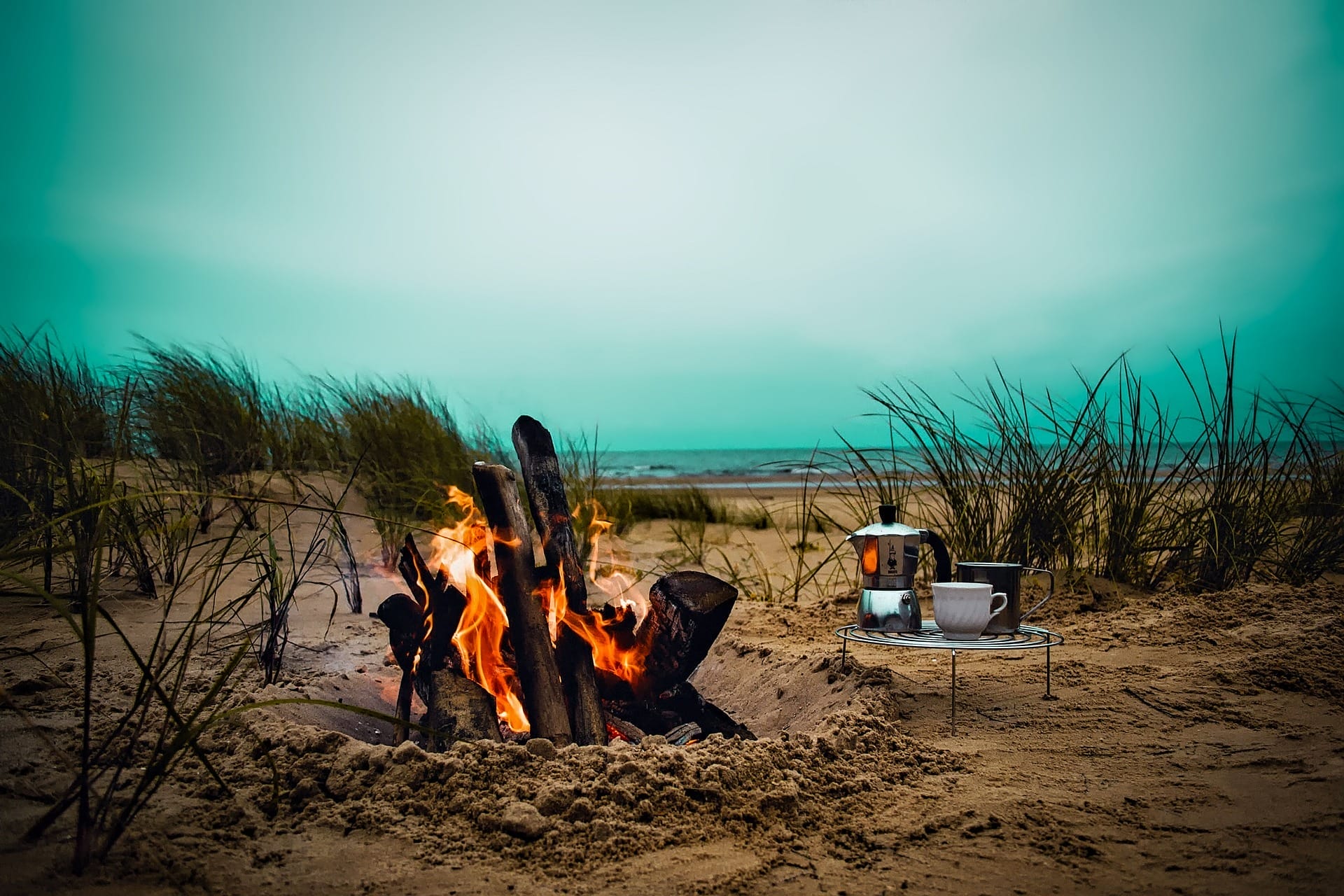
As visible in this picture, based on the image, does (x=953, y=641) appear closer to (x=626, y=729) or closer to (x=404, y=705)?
(x=626, y=729)

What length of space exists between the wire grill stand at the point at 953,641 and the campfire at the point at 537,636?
46cm

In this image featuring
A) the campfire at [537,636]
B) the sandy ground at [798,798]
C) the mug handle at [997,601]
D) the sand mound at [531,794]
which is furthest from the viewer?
the mug handle at [997,601]

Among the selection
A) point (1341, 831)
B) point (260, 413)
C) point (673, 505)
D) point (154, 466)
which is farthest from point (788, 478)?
point (1341, 831)

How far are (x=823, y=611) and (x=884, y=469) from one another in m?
0.98

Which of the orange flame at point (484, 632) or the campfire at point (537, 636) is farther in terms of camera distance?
the orange flame at point (484, 632)

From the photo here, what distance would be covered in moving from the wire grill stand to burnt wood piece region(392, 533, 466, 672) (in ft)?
4.02

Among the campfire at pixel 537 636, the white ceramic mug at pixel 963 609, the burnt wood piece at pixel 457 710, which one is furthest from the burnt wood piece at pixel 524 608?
the white ceramic mug at pixel 963 609

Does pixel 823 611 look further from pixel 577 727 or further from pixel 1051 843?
pixel 1051 843

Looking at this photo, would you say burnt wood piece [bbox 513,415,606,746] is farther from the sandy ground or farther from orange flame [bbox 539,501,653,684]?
the sandy ground

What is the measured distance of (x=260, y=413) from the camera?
6648 mm

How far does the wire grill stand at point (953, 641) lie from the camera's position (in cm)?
242

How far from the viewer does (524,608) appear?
101 inches

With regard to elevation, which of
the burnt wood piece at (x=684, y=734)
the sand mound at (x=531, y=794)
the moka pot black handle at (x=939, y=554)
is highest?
the moka pot black handle at (x=939, y=554)

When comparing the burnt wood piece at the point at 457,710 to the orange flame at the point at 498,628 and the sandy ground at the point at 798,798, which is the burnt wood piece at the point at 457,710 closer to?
the orange flame at the point at 498,628
